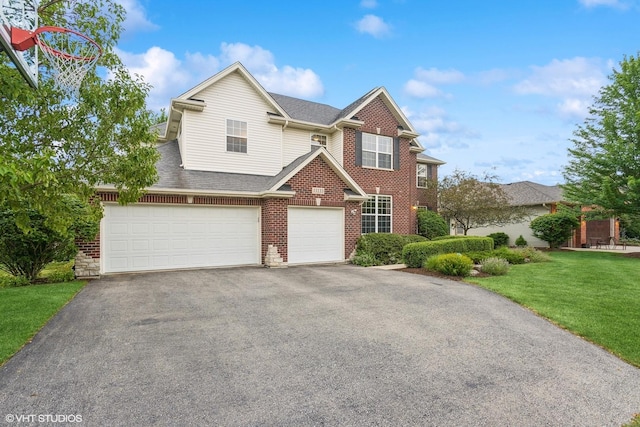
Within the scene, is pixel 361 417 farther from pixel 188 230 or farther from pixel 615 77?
pixel 615 77

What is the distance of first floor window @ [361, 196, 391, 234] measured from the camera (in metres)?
16.3

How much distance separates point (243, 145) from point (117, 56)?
8130 millimetres

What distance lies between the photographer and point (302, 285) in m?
9.17

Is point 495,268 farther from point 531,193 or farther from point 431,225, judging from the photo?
point 531,193

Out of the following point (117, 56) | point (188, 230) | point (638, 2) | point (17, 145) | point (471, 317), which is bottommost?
point (471, 317)

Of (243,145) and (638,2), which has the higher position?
(638,2)

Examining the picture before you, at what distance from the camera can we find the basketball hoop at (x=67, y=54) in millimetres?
5330

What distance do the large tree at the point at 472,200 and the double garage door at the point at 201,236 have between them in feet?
28.3

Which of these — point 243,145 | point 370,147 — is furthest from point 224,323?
point 370,147

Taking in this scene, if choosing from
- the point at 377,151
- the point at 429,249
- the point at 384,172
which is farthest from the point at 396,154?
the point at 429,249

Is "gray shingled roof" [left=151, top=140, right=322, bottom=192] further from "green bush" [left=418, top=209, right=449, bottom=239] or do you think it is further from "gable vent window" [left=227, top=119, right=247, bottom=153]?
"green bush" [left=418, top=209, right=449, bottom=239]

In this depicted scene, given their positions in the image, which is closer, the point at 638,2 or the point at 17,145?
the point at 17,145

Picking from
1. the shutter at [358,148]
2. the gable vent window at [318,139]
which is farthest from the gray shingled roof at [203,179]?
the shutter at [358,148]

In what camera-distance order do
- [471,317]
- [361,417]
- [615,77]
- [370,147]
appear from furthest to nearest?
[615,77], [370,147], [471,317], [361,417]
